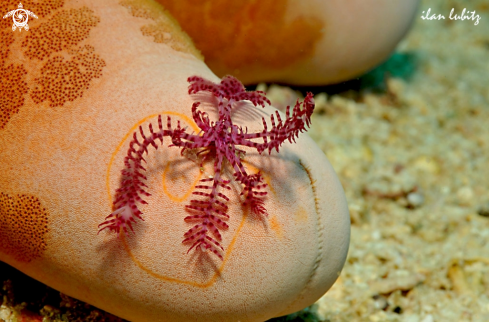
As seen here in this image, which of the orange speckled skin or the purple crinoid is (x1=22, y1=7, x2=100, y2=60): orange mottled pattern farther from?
the purple crinoid

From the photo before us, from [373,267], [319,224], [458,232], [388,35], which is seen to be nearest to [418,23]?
[388,35]

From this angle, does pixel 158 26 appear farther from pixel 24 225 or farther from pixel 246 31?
pixel 24 225

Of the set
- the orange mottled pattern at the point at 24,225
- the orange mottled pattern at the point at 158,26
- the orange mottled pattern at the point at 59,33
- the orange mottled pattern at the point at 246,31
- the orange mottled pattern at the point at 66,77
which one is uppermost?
the orange mottled pattern at the point at 246,31

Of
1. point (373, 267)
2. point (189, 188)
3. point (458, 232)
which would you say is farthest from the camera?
point (458, 232)

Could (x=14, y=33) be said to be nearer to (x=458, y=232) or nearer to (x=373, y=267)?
(x=373, y=267)

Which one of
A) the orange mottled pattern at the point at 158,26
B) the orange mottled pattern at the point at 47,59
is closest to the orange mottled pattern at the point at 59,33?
the orange mottled pattern at the point at 47,59

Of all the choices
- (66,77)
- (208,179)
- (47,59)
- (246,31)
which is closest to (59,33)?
(47,59)

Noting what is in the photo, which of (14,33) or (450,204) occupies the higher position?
(14,33)

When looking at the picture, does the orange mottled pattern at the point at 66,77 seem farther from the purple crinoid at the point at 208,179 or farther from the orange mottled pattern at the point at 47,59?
the purple crinoid at the point at 208,179
